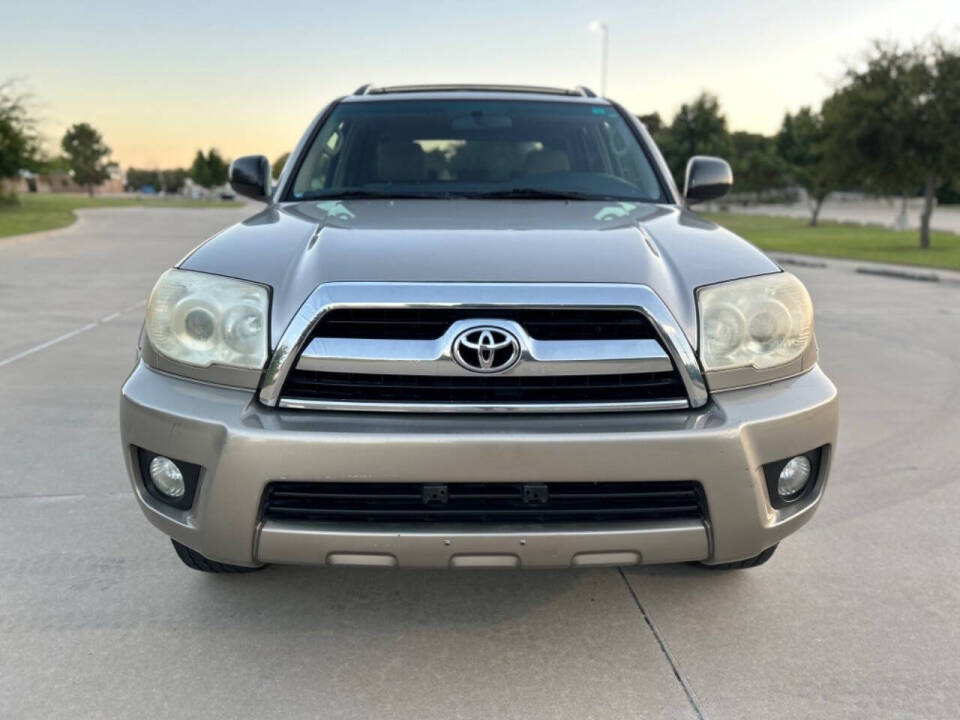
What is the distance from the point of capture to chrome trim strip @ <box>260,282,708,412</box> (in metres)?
2.25

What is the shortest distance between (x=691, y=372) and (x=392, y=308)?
786 millimetres

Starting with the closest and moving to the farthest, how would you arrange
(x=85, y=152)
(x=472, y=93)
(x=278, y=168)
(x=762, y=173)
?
(x=472, y=93) < (x=278, y=168) < (x=762, y=173) < (x=85, y=152)

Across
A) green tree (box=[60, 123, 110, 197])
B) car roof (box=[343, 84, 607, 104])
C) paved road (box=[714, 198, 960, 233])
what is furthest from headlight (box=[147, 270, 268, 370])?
green tree (box=[60, 123, 110, 197])

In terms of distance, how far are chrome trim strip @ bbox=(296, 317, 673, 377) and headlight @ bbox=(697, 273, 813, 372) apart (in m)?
0.22

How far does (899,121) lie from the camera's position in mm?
21094

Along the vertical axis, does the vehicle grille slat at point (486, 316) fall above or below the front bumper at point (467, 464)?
above

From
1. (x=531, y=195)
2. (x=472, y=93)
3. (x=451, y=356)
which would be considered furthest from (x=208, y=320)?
(x=472, y=93)

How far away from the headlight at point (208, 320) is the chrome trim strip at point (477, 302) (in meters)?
0.09

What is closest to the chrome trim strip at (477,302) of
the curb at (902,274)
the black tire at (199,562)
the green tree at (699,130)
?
the black tire at (199,562)

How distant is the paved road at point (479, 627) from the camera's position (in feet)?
7.61

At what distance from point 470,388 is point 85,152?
11017 centimetres

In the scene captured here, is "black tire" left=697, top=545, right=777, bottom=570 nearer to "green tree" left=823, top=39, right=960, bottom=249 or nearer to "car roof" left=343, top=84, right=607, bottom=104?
"car roof" left=343, top=84, right=607, bottom=104

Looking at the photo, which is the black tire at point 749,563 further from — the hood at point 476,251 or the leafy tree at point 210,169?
the leafy tree at point 210,169

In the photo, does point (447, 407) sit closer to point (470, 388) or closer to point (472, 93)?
point (470, 388)
